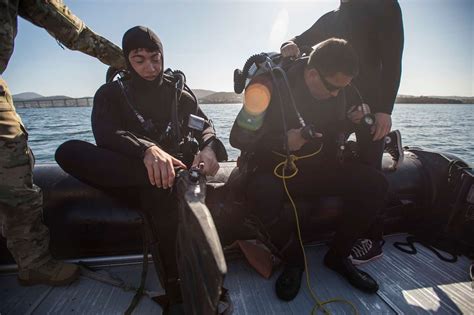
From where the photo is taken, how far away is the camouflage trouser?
1.48 m

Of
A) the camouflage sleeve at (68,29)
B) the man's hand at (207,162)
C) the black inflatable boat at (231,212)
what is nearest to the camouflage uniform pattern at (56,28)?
the camouflage sleeve at (68,29)

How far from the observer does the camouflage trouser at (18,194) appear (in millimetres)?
1476

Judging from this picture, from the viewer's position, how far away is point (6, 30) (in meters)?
1.54

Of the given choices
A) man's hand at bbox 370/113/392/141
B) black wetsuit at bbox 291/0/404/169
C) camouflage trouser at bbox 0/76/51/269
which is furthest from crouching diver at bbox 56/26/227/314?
black wetsuit at bbox 291/0/404/169

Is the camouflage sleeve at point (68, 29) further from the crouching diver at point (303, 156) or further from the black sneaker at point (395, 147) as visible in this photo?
the black sneaker at point (395, 147)

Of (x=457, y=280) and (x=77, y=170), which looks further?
(x=457, y=280)

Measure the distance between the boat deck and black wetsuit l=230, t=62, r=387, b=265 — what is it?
0.29m

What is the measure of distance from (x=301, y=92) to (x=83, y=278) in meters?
2.22

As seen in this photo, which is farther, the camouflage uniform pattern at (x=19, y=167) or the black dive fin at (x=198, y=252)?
the camouflage uniform pattern at (x=19, y=167)

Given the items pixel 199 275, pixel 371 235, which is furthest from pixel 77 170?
pixel 371 235

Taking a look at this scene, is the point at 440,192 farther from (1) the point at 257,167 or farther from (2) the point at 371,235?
(1) the point at 257,167

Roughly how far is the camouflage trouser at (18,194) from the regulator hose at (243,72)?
1647mm

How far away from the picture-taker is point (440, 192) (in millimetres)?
2514

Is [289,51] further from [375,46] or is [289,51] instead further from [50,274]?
[50,274]
